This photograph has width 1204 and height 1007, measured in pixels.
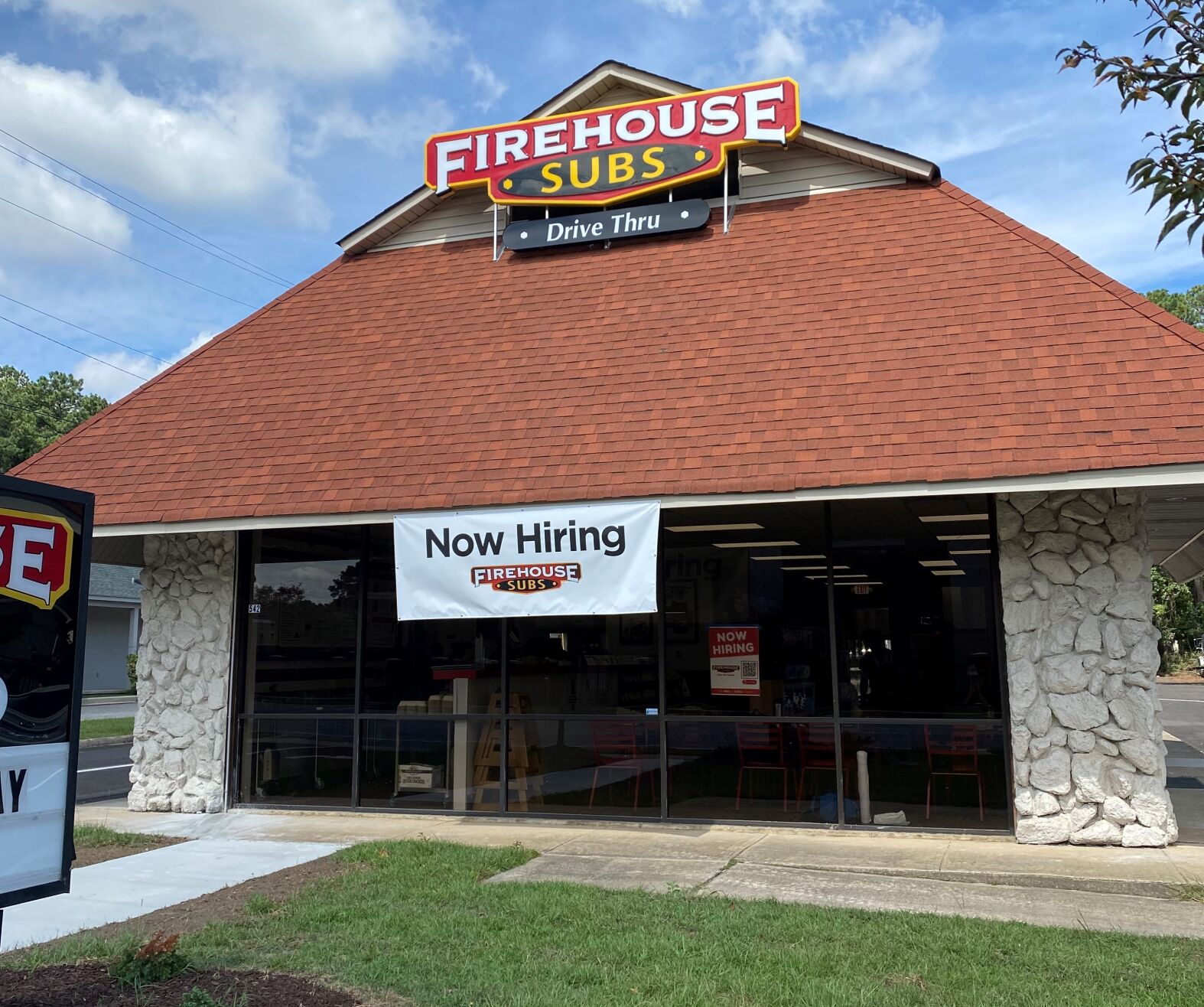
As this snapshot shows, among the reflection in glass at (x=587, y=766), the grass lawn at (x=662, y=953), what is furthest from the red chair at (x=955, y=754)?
the grass lawn at (x=662, y=953)

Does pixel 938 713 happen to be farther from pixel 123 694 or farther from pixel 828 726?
pixel 123 694

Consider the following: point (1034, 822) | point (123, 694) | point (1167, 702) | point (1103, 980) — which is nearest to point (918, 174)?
point (1034, 822)

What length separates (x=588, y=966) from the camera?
19.5ft

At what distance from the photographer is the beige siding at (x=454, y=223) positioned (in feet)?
47.9

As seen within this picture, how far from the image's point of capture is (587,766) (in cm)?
1131

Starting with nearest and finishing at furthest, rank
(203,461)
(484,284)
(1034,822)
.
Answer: (1034,822) → (203,461) → (484,284)

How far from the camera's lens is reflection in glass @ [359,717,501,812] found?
38.0ft

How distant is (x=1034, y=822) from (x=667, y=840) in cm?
322

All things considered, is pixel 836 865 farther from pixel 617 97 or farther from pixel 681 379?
pixel 617 97

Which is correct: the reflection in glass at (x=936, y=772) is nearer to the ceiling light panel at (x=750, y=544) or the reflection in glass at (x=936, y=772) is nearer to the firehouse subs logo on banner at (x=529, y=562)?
the ceiling light panel at (x=750, y=544)

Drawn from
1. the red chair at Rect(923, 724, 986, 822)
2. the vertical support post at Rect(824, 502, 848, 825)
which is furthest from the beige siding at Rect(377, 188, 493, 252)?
the red chair at Rect(923, 724, 986, 822)

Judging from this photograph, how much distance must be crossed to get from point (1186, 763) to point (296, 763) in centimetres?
1254

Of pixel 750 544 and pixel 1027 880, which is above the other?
pixel 750 544

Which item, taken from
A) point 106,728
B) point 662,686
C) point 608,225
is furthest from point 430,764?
point 106,728
